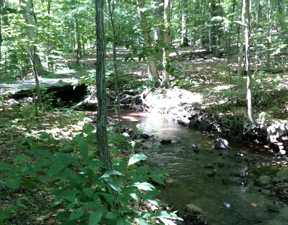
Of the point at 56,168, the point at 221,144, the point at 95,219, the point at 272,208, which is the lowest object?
the point at 272,208

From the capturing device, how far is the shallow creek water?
4.16m

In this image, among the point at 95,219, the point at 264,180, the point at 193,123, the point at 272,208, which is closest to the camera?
the point at 95,219

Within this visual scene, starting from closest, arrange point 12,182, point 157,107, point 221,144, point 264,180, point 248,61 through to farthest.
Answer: point 12,182, point 264,180, point 248,61, point 221,144, point 157,107

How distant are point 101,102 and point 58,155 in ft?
1.93

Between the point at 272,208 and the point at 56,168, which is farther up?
the point at 56,168

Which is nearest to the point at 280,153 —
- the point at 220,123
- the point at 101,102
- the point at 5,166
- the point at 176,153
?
the point at 220,123

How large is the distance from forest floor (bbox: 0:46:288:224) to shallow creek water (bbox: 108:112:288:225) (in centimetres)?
211

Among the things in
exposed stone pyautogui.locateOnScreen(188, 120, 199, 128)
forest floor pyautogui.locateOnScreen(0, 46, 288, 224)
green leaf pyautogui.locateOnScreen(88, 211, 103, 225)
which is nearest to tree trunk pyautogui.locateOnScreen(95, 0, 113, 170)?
green leaf pyautogui.locateOnScreen(88, 211, 103, 225)

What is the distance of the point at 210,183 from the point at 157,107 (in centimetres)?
726

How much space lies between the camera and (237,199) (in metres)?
4.66

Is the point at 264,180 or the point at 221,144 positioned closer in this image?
the point at 264,180

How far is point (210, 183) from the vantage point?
17.4 feet

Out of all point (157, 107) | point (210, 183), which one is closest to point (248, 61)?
point (210, 183)

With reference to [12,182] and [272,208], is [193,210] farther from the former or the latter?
[12,182]
